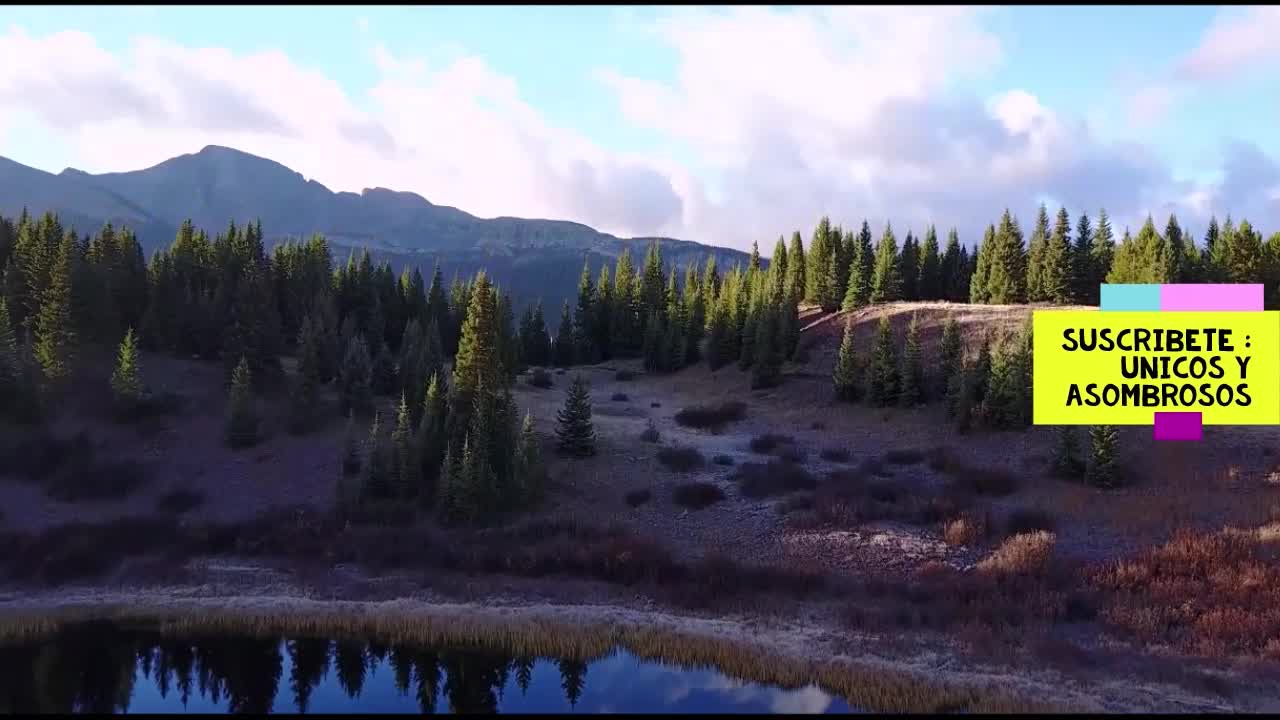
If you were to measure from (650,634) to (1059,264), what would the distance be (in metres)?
70.6

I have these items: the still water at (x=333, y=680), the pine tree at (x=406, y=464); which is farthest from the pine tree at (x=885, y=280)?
the still water at (x=333, y=680)

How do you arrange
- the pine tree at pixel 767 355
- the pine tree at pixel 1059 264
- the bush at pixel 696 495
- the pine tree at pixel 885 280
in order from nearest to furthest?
the bush at pixel 696 495
the pine tree at pixel 767 355
the pine tree at pixel 1059 264
the pine tree at pixel 885 280

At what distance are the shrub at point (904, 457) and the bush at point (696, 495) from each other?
11503mm

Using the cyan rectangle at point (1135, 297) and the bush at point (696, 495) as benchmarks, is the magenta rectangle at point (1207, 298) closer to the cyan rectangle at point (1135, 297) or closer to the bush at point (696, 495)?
the cyan rectangle at point (1135, 297)

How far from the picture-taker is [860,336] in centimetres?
7406

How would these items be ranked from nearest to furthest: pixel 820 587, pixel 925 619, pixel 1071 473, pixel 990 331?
pixel 925 619
pixel 820 587
pixel 1071 473
pixel 990 331

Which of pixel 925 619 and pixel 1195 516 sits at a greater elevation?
pixel 1195 516

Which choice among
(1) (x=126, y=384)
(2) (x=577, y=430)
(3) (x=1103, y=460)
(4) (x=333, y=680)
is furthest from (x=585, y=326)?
(4) (x=333, y=680)

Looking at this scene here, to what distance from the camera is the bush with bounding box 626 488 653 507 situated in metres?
39.6

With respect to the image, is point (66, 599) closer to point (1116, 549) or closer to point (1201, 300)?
point (1116, 549)

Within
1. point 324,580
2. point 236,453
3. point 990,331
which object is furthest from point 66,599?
point 990,331

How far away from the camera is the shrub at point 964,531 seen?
3212 cm

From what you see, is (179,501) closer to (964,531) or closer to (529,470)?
(529,470)

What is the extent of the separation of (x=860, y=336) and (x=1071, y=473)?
36251mm
